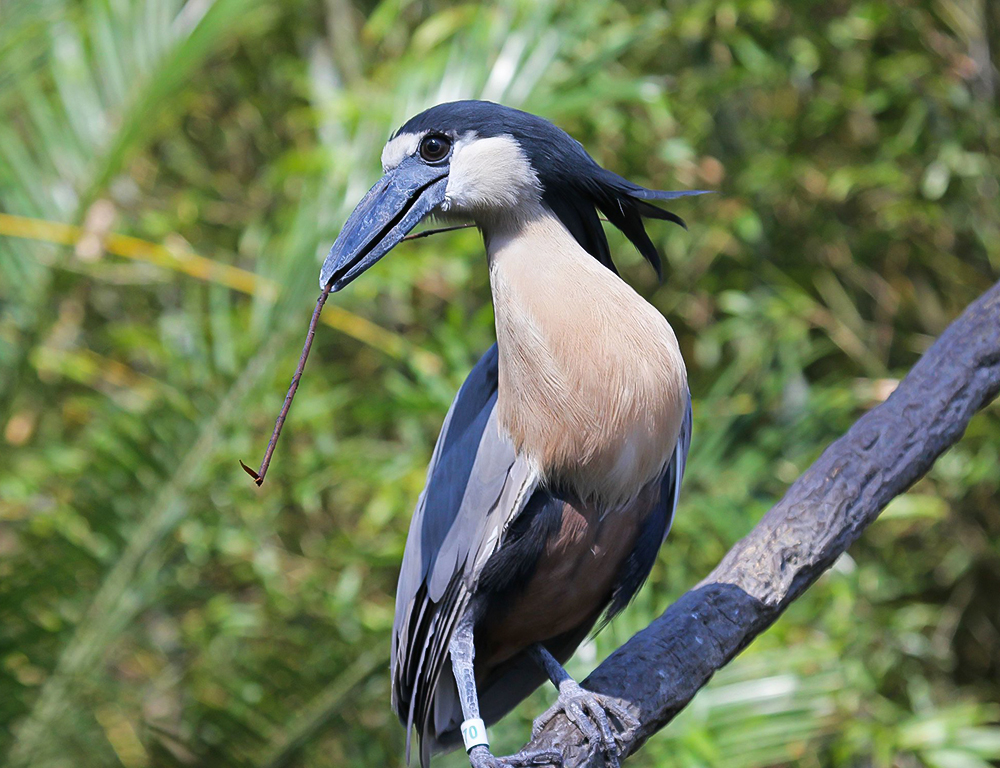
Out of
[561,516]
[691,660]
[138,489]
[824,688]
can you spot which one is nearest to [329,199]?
[138,489]

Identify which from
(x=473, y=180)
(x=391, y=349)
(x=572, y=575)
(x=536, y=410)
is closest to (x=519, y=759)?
(x=572, y=575)

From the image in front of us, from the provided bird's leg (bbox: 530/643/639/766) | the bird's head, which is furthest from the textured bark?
the bird's head

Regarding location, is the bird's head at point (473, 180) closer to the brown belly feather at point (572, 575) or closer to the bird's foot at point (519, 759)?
the brown belly feather at point (572, 575)

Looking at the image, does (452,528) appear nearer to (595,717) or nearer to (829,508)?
(595,717)

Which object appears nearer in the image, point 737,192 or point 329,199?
point 329,199

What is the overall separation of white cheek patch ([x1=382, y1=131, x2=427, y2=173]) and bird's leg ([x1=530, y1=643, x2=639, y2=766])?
0.81 metres

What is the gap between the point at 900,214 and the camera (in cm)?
297

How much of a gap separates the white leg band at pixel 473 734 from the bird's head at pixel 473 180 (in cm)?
65

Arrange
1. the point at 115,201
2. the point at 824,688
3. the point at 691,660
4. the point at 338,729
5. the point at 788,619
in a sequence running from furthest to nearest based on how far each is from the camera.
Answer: the point at 115,201 < the point at 788,619 < the point at 338,729 < the point at 824,688 < the point at 691,660

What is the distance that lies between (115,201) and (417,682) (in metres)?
2.54

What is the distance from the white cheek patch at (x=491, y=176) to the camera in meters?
1.45

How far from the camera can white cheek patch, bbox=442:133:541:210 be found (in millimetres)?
1448

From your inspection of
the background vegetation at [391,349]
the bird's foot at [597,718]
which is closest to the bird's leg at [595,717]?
the bird's foot at [597,718]

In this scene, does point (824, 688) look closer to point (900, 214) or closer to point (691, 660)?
point (691, 660)
